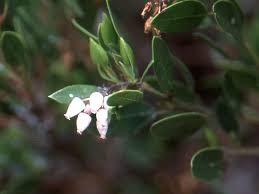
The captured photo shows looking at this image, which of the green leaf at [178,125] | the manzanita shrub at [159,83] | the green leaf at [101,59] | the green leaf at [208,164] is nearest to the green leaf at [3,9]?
the manzanita shrub at [159,83]

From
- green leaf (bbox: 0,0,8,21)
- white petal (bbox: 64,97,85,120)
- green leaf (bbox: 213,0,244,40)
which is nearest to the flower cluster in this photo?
white petal (bbox: 64,97,85,120)

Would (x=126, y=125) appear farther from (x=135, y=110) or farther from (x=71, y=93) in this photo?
(x=71, y=93)

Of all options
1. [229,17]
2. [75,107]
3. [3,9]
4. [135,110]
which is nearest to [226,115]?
[135,110]

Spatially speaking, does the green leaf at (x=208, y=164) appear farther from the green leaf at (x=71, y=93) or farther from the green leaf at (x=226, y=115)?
the green leaf at (x=71, y=93)

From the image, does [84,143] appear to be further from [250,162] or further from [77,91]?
[77,91]

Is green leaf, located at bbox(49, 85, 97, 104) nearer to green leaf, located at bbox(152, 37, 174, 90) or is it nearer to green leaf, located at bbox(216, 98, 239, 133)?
green leaf, located at bbox(152, 37, 174, 90)

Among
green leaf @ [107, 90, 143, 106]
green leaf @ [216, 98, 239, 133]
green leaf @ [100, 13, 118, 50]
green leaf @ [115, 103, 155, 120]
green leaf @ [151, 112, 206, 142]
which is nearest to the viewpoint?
green leaf @ [107, 90, 143, 106]
